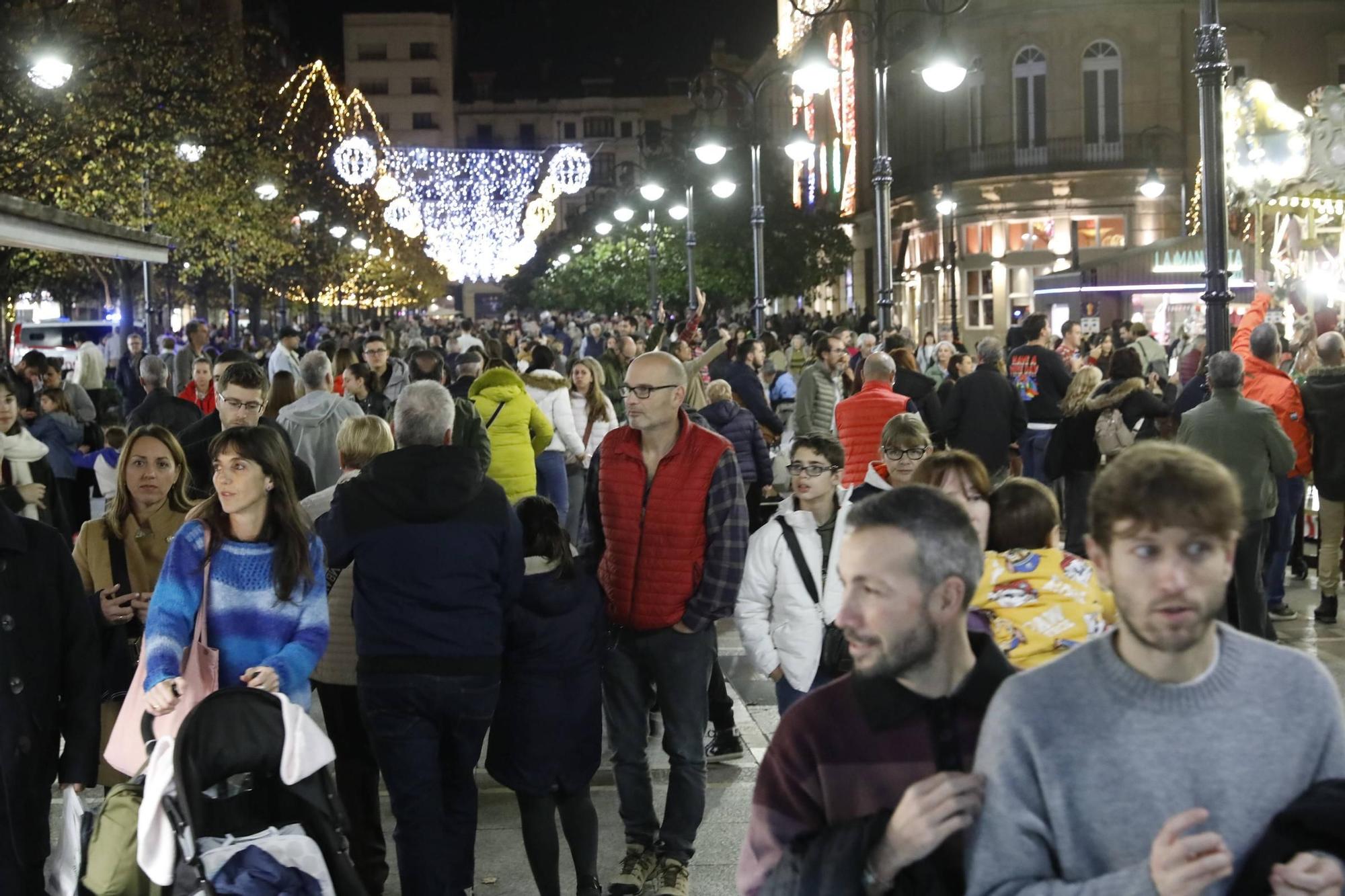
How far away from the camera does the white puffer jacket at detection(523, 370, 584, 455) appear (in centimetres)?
1275

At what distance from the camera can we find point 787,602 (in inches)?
235

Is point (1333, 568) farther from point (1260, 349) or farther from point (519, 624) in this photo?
point (519, 624)

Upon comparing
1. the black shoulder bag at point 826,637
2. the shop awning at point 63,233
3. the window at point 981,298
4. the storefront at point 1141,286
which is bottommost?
the black shoulder bag at point 826,637

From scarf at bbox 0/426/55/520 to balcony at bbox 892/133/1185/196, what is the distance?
3778 centimetres

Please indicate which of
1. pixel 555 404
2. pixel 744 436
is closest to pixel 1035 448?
pixel 744 436

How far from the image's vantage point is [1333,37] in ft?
147

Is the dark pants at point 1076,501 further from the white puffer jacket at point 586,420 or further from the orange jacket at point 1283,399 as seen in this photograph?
the white puffer jacket at point 586,420

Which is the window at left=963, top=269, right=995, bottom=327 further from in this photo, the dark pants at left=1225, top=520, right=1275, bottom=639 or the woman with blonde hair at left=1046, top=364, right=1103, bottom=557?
the dark pants at left=1225, top=520, right=1275, bottom=639

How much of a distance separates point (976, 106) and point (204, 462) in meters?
40.7

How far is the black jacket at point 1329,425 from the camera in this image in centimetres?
1177

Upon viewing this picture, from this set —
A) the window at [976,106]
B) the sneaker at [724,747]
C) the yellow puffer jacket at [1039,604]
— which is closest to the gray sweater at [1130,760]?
the yellow puffer jacket at [1039,604]

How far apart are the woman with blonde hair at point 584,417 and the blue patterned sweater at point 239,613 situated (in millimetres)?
8049

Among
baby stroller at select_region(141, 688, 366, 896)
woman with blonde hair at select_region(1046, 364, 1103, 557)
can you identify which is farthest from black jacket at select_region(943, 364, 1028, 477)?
baby stroller at select_region(141, 688, 366, 896)

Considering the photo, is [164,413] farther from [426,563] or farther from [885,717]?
[885,717]
